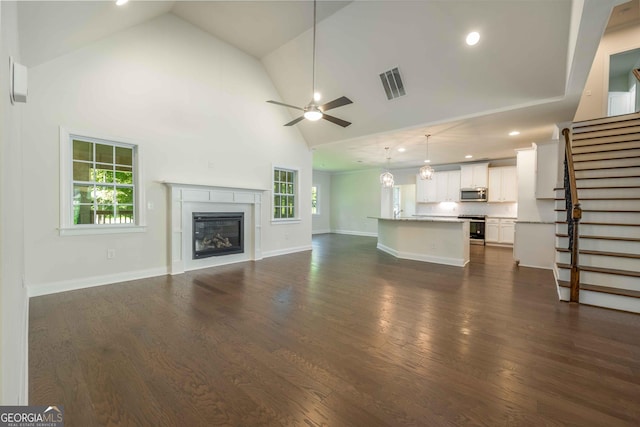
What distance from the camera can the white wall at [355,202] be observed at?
11375 mm

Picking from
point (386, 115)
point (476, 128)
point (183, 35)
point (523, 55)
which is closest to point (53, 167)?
point (183, 35)

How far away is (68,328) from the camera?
263cm

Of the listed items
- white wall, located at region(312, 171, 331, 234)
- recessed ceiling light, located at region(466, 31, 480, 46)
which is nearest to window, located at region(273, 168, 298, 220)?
recessed ceiling light, located at region(466, 31, 480, 46)

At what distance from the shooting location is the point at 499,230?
8523 millimetres

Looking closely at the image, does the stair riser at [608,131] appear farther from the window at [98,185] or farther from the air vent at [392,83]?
the window at [98,185]

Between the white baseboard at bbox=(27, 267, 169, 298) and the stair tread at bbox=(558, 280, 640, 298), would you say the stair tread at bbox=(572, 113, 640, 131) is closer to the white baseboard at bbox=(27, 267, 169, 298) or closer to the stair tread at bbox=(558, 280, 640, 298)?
the stair tread at bbox=(558, 280, 640, 298)

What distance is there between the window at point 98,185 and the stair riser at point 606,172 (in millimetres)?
7557

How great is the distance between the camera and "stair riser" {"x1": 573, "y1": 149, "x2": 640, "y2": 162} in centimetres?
432

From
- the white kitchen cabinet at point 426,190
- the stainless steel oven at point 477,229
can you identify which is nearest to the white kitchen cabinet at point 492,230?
the stainless steel oven at point 477,229

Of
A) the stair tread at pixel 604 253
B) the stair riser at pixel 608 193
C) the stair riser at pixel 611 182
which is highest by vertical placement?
the stair riser at pixel 611 182

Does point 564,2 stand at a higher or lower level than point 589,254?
higher

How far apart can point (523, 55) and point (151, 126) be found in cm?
605

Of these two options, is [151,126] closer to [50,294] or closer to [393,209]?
[50,294]

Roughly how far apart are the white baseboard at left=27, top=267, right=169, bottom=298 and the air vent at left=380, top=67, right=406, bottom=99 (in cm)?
541
